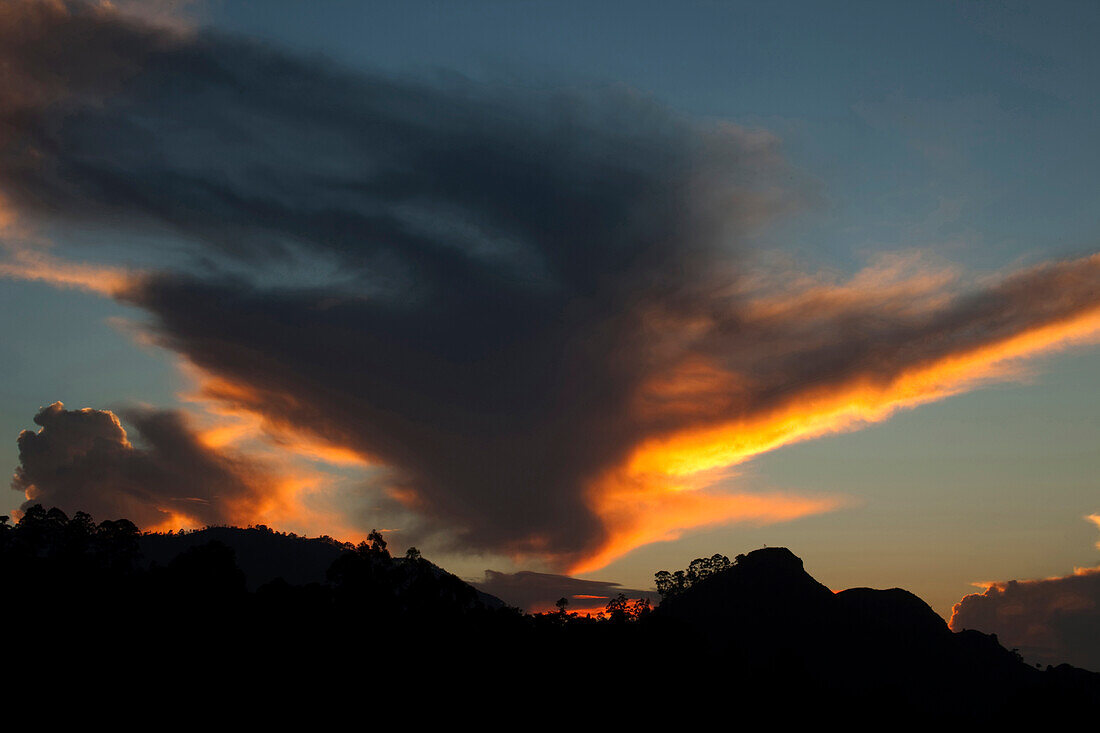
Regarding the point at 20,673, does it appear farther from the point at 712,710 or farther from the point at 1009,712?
the point at 1009,712

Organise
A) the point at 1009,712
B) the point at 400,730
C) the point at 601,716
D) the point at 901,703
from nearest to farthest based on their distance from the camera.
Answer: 1. the point at 400,730
2. the point at 601,716
3. the point at 901,703
4. the point at 1009,712

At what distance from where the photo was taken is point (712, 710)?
137000 millimetres

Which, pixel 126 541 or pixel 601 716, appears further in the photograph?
pixel 126 541

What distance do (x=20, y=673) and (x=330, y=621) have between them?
45.0 meters

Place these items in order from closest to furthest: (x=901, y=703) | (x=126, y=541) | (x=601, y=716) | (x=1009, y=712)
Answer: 1. (x=601, y=716)
2. (x=901, y=703)
3. (x=1009, y=712)
4. (x=126, y=541)

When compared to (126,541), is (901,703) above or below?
below

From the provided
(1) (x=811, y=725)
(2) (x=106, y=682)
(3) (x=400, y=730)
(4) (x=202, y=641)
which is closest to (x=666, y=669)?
(1) (x=811, y=725)

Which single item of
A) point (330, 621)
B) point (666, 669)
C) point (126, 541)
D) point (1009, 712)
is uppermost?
point (126, 541)

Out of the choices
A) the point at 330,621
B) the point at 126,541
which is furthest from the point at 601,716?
the point at 126,541

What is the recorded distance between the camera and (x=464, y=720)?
120 m

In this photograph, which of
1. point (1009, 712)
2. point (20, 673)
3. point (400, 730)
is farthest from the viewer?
point (1009, 712)

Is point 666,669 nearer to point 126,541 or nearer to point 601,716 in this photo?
point 601,716

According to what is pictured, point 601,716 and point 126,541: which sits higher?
point 126,541

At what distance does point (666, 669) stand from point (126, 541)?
127302 mm
